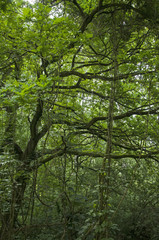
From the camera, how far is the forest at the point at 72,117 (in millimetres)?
2947

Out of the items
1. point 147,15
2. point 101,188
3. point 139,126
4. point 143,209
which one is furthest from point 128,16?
point 143,209

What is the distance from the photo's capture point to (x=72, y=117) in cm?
456

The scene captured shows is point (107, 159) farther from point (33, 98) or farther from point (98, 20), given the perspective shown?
point (98, 20)

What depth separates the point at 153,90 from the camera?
12.8 feet

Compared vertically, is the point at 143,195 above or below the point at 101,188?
below

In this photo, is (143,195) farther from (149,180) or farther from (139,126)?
(139,126)

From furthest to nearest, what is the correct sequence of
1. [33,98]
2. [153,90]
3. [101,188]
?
[153,90], [33,98], [101,188]

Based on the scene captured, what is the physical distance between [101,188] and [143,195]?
4.37 meters

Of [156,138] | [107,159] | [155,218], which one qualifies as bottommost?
[155,218]

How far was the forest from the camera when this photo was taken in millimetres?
2947

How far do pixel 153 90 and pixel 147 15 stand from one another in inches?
56.9

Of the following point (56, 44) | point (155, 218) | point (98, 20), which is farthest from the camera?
point (155, 218)

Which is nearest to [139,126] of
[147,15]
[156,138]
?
[156,138]

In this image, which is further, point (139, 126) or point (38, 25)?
point (139, 126)
